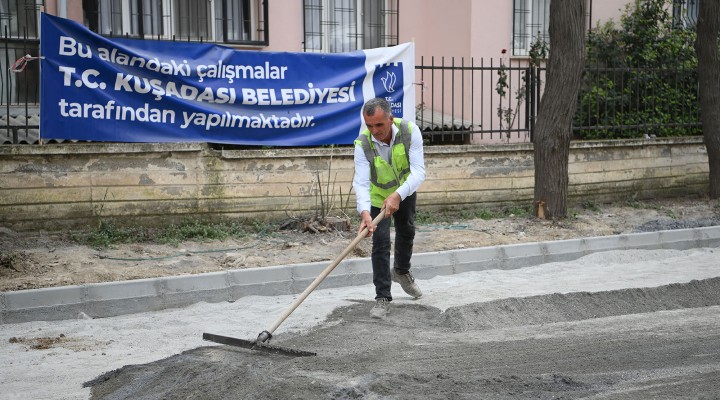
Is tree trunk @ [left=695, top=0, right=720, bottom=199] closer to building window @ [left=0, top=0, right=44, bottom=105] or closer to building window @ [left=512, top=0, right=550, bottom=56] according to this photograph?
building window @ [left=512, top=0, right=550, bottom=56]

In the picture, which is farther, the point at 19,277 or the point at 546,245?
the point at 546,245

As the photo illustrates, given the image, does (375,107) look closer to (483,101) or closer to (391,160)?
(391,160)

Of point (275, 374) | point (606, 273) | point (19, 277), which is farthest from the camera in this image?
point (606, 273)

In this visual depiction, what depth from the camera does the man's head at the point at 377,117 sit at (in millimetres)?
7344

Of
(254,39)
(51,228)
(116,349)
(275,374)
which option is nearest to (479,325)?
(275,374)

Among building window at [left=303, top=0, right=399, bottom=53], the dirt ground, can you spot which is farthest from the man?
building window at [left=303, top=0, right=399, bottom=53]

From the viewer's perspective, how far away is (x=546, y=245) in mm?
10844

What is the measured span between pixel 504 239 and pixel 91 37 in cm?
561

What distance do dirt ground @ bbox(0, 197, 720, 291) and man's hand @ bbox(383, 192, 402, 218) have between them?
8.25 feet

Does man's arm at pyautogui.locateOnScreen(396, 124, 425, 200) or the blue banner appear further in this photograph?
the blue banner

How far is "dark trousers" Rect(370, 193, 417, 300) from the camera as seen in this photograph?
7703 millimetres

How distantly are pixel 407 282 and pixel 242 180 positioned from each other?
12.0ft

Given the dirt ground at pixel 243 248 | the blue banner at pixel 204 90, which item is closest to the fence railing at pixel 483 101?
the blue banner at pixel 204 90

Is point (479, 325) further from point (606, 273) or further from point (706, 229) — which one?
point (706, 229)
